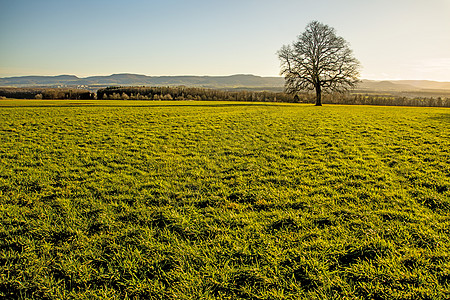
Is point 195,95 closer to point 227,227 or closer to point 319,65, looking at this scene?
point 319,65

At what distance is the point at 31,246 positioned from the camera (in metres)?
3.84

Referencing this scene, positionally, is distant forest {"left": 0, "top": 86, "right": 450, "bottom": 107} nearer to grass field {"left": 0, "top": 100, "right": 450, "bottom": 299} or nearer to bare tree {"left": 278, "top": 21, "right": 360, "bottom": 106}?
bare tree {"left": 278, "top": 21, "right": 360, "bottom": 106}

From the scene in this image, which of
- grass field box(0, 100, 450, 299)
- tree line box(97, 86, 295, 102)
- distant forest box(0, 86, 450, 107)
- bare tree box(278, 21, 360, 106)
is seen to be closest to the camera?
grass field box(0, 100, 450, 299)

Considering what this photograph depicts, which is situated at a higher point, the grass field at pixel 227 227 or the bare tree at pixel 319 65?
the bare tree at pixel 319 65

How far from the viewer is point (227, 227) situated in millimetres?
4320

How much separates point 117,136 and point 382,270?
13.7m

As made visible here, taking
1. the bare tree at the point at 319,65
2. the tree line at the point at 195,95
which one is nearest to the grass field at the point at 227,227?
the bare tree at the point at 319,65

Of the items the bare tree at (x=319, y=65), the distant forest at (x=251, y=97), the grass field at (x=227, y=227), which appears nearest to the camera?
the grass field at (x=227, y=227)

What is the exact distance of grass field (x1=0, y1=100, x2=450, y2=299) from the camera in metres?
3.04

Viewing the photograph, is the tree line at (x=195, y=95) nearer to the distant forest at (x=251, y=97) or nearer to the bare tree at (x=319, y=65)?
the distant forest at (x=251, y=97)

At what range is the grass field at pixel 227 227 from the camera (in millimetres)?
3037

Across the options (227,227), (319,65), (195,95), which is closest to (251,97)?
(195,95)

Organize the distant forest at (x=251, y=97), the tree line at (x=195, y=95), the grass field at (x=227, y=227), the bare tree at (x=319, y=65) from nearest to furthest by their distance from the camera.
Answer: the grass field at (x=227, y=227)
the bare tree at (x=319, y=65)
the distant forest at (x=251, y=97)
the tree line at (x=195, y=95)

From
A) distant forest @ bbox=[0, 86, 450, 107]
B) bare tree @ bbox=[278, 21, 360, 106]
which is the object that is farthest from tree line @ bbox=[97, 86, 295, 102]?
bare tree @ bbox=[278, 21, 360, 106]
